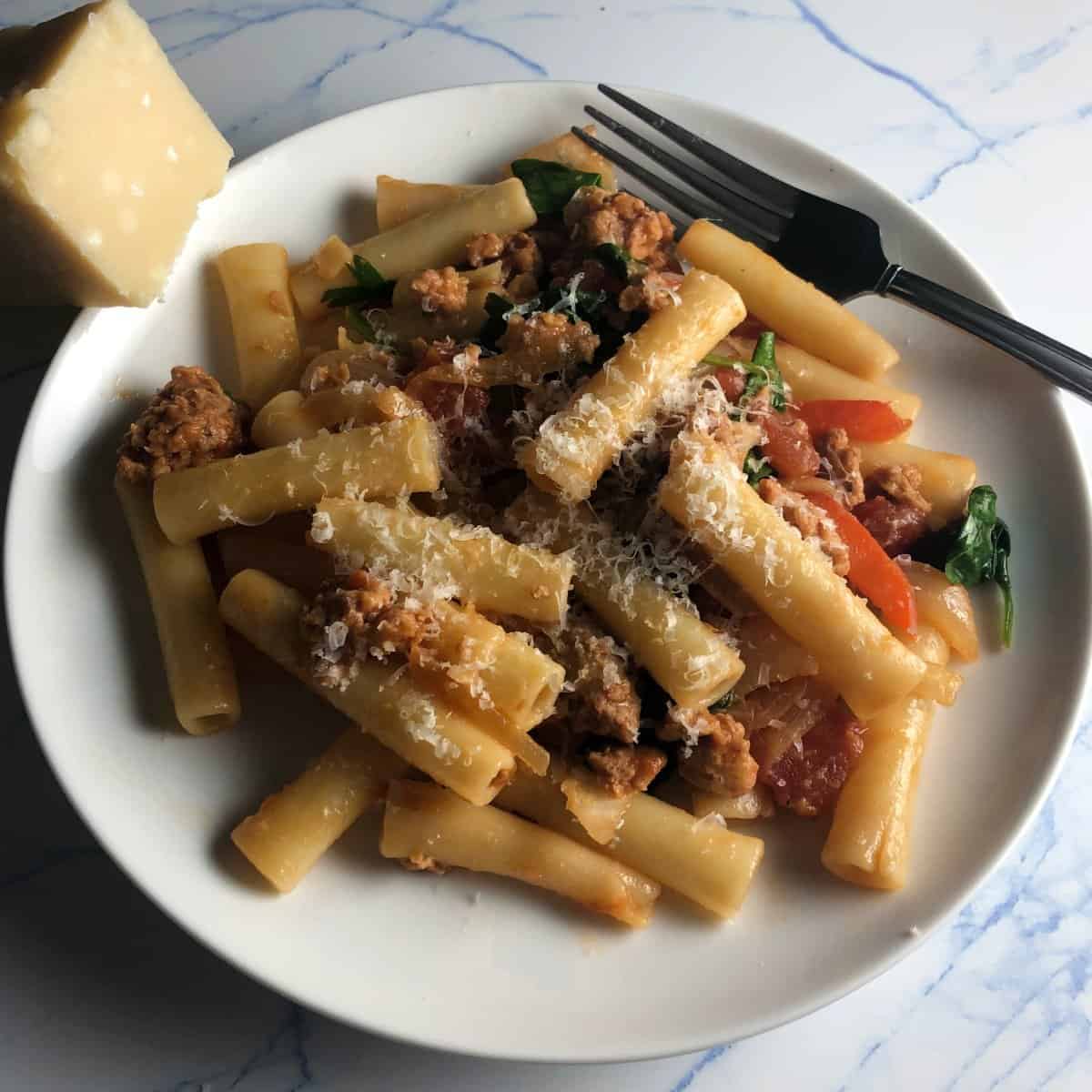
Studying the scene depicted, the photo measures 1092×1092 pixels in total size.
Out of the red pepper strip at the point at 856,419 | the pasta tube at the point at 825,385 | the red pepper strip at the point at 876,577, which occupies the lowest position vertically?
the red pepper strip at the point at 876,577

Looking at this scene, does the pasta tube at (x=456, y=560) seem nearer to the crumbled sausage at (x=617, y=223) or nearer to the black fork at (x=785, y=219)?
the crumbled sausage at (x=617, y=223)

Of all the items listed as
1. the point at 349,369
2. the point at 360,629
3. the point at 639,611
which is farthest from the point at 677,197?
the point at 360,629

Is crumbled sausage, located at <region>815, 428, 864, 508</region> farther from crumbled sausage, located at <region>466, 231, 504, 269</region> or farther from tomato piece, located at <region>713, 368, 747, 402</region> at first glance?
crumbled sausage, located at <region>466, 231, 504, 269</region>

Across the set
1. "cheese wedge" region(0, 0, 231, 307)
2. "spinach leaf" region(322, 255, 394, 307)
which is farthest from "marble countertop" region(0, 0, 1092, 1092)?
"spinach leaf" region(322, 255, 394, 307)

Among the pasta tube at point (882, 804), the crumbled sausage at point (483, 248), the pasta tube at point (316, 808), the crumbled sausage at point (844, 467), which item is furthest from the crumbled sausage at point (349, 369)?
the pasta tube at point (882, 804)

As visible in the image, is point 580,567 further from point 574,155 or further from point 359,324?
point 574,155
